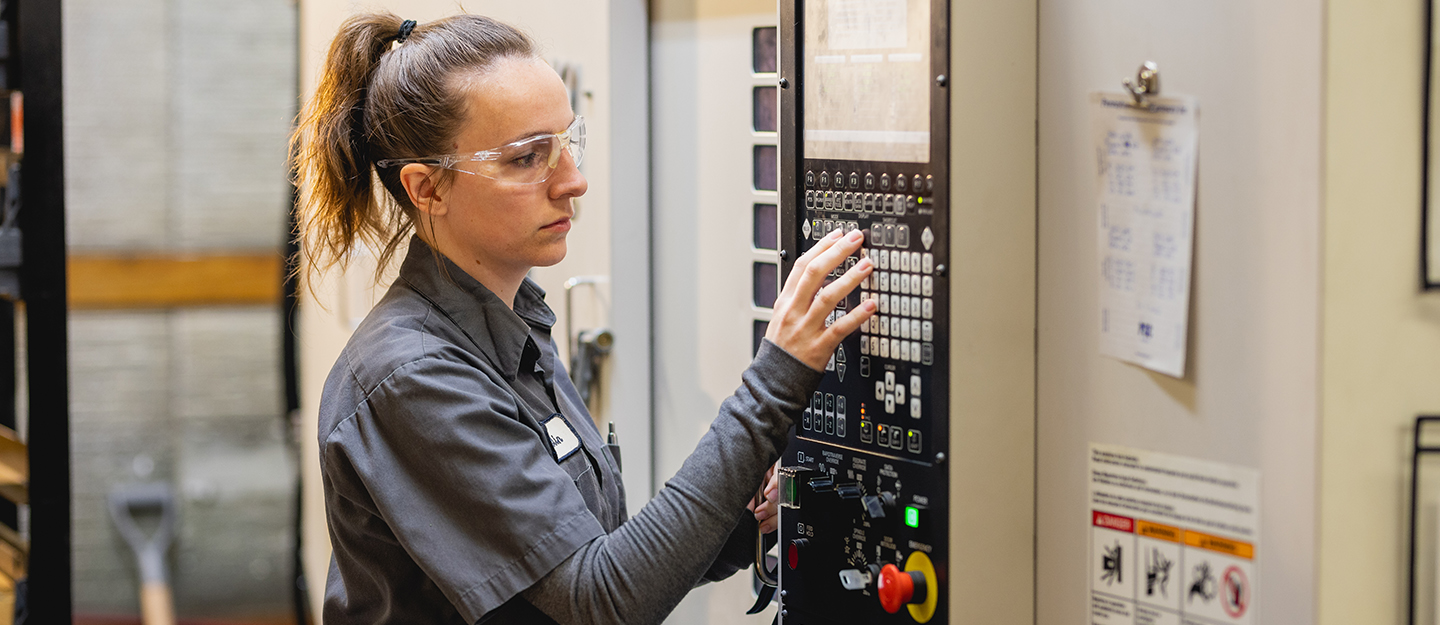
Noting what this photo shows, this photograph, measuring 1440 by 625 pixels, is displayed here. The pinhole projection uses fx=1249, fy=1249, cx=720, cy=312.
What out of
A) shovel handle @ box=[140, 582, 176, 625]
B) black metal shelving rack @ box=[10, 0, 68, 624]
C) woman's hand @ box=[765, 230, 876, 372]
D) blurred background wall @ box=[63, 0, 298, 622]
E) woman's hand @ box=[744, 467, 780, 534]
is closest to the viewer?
woman's hand @ box=[765, 230, 876, 372]

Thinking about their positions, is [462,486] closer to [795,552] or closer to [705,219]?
[795,552]

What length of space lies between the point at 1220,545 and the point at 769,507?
0.56 metres

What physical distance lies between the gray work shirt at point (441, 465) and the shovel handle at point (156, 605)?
3930mm

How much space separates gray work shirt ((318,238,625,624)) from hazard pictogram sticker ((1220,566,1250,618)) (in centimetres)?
59

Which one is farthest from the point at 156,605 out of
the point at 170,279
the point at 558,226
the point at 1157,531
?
the point at 1157,531

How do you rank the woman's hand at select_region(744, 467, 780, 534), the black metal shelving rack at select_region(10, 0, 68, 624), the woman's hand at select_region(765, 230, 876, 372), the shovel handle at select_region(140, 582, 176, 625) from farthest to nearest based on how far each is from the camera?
the shovel handle at select_region(140, 582, 176, 625)
the black metal shelving rack at select_region(10, 0, 68, 624)
the woman's hand at select_region(744, 467, 780, 534)
the woman's hand at select_region(765, 230, 876, 372)

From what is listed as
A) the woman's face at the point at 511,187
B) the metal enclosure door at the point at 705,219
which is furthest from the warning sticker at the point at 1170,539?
the metal enclosure door at the point at 705,219

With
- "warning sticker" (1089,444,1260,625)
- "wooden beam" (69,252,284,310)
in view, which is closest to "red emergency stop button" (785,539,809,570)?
"warning sticker" (1089,444,1260,625)

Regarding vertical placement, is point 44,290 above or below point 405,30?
below

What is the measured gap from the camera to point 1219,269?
1129 mm

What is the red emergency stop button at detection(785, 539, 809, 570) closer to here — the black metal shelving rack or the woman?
the woman

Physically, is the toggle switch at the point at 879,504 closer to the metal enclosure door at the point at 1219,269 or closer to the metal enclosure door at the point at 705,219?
the metal enclosure door at the point at 1219,269

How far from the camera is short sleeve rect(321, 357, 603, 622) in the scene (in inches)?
47.0

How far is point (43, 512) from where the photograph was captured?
239 cm
